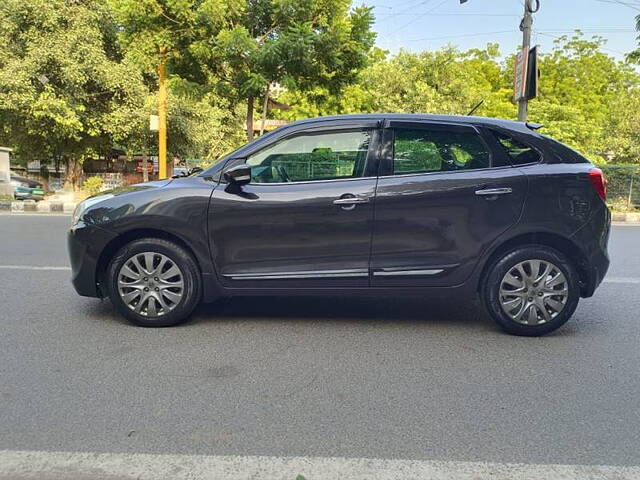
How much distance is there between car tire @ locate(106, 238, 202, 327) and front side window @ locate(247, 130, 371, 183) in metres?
0.91

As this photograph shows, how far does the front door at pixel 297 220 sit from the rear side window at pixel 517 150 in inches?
41.3

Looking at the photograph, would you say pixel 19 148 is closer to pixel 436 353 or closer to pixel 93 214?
pixel 93 214

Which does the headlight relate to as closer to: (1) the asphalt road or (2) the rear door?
(1) the asphalt road

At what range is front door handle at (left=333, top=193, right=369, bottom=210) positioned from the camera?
4078 mm

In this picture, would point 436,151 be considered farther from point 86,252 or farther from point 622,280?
point 622,280

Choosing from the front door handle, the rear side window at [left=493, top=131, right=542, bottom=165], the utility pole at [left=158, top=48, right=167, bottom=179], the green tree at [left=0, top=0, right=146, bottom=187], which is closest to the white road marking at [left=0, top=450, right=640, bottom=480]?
the front door handle

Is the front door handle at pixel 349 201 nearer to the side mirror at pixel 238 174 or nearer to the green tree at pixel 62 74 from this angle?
the side mirror at pixel 238 174

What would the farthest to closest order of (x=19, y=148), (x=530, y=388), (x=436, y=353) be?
(x=19, y=148), (x=436, y=353), (x=530, y=388)

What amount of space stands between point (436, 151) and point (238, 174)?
5.31 ft

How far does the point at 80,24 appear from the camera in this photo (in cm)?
1811

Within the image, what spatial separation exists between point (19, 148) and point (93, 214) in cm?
2029

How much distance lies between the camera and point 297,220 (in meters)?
4.11

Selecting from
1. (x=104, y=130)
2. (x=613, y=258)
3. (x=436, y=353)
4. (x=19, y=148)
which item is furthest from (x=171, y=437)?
(x=19, y=148)

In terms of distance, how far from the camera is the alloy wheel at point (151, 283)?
4215mm
